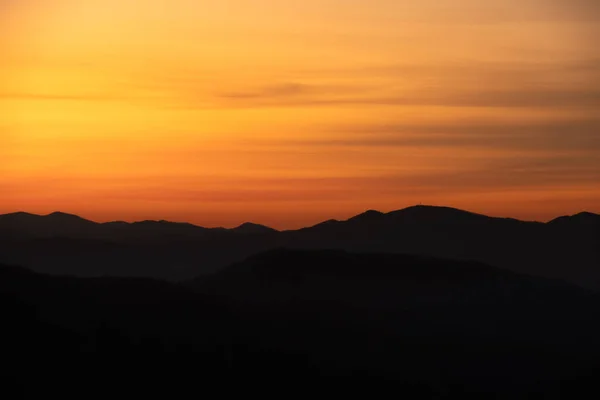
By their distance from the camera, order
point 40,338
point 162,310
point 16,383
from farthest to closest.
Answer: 1. point 162,310
2. point 40,338
3. point 16,383

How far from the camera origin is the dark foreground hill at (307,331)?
86.0 meters

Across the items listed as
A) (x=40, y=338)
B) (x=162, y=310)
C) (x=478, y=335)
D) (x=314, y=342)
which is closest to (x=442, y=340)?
(x=478, y=335)

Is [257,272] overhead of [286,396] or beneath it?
overhead

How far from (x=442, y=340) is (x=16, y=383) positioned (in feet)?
166

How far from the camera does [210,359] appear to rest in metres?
90.9

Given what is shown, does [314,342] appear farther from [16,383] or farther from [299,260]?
[299,260]

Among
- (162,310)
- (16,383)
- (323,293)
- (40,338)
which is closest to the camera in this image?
(16,383)

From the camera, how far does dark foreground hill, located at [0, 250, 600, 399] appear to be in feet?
282

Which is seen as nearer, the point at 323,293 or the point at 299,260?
the point at 323,293

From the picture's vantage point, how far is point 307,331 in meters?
109

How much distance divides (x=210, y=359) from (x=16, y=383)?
55.9 ft

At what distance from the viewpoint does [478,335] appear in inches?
4796

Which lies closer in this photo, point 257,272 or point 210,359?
point 210,359

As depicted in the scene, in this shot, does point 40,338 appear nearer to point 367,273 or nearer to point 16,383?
point 16,383
